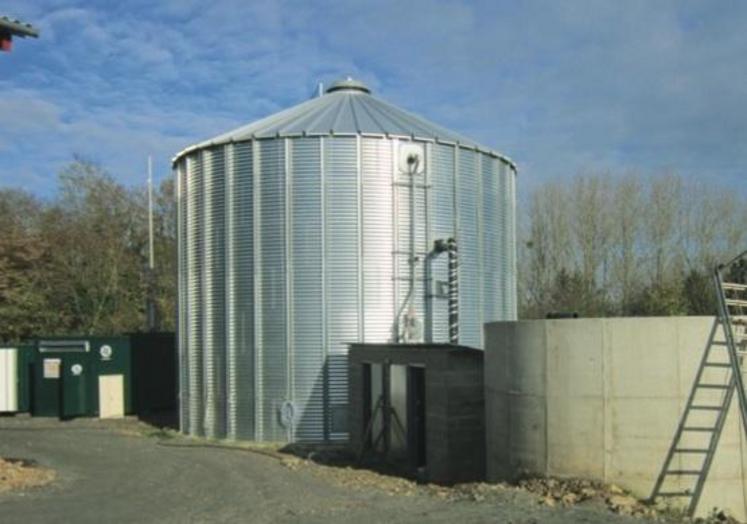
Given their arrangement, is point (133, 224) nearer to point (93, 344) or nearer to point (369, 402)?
point (93, 344)

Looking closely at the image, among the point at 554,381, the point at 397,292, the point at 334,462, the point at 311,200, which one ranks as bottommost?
the point at 334,462

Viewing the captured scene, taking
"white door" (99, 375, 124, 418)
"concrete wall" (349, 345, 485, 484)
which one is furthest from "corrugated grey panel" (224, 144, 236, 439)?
"white door" (99, 375, 124, 418)

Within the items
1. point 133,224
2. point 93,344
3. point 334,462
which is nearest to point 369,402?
point 334,462

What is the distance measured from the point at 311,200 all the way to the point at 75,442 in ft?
29.6

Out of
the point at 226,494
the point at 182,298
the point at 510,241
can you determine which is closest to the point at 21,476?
the point at 226,494

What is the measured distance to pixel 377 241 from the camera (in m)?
22.7

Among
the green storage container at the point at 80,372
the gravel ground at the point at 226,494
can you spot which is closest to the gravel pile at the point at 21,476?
the gravel ground at the point at 226,494

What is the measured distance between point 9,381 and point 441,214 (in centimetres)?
1638

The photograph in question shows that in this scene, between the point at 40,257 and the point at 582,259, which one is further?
the point at 582,259

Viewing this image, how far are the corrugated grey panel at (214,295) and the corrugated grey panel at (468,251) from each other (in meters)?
6.49

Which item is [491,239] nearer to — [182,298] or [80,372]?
[182,298]

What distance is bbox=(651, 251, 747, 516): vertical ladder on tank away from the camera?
1330cm

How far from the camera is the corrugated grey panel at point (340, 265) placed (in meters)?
22.2

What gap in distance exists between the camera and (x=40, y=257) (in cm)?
4275
